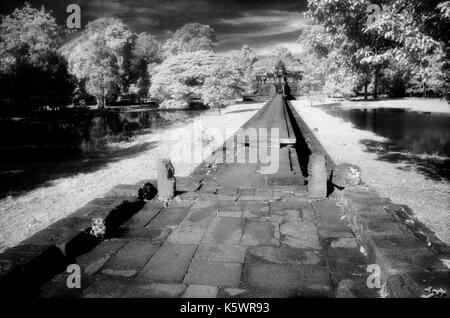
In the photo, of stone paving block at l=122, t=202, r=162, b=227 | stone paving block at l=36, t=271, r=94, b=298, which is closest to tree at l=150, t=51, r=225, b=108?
stone paving block at l=122, t=202, r=162, b=227

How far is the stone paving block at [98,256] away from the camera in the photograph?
10.7 ft

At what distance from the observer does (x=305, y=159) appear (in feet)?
35.7

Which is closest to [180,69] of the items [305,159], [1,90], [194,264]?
[1,90]

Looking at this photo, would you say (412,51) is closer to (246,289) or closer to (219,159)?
(219,159)

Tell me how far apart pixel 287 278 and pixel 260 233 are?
1.01 m

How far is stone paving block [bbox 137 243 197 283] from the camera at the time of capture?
3086 millimetres

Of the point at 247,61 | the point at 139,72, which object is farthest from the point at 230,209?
the point at 247,61

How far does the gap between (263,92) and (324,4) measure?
52215mm

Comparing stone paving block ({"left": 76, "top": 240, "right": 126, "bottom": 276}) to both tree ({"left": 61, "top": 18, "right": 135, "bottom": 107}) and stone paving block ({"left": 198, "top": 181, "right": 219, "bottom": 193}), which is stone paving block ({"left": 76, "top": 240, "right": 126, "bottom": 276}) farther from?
tree ({"left": 61, "top": 18, "right": 135, "bottom": 107})

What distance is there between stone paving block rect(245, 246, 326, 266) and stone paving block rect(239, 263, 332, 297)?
0.08 meters

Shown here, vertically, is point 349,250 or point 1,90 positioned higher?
point 1,90

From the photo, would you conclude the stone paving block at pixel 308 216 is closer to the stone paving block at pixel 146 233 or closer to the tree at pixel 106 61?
the stone paving block at pixel 146 233

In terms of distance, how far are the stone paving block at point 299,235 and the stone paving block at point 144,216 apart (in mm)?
1943

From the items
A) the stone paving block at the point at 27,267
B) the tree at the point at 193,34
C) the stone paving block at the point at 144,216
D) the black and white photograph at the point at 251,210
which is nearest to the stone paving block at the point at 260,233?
the black and white photograph at the point at 251,210
